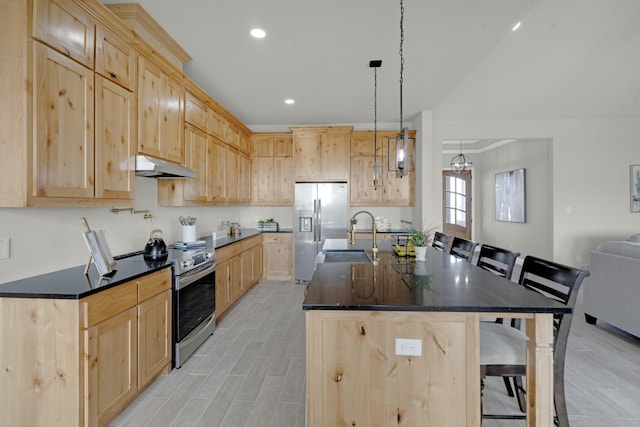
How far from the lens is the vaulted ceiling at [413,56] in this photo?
2539 millimetres

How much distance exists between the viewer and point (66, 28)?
1819 millimetres

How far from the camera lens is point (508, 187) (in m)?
7.18

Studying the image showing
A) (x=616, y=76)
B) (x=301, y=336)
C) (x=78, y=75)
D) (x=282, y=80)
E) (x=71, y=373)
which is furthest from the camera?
(x=616, y=76)

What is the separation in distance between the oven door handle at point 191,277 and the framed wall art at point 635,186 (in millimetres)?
7054

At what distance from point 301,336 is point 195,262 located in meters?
1.28

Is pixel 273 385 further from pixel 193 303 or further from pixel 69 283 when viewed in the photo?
pixel 69 283

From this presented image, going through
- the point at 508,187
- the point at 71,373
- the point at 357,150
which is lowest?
the point at 71,373

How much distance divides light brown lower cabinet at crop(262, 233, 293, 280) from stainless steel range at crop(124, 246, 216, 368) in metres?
2.24

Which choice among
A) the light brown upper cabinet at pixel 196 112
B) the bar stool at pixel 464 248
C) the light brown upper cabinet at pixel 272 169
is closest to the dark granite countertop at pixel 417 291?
the bar stool at pixel 464 248

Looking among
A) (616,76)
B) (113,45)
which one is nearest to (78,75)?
(113,45)

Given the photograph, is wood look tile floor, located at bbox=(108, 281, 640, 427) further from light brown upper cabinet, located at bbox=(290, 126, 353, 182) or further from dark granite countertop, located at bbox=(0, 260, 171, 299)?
light brown upper cabinet, located at bbox=(290, 126, 353, 182)

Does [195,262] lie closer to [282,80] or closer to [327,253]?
[327,253]

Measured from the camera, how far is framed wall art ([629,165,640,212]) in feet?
18.1

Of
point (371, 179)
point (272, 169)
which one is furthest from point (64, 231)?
point (371, 179)
